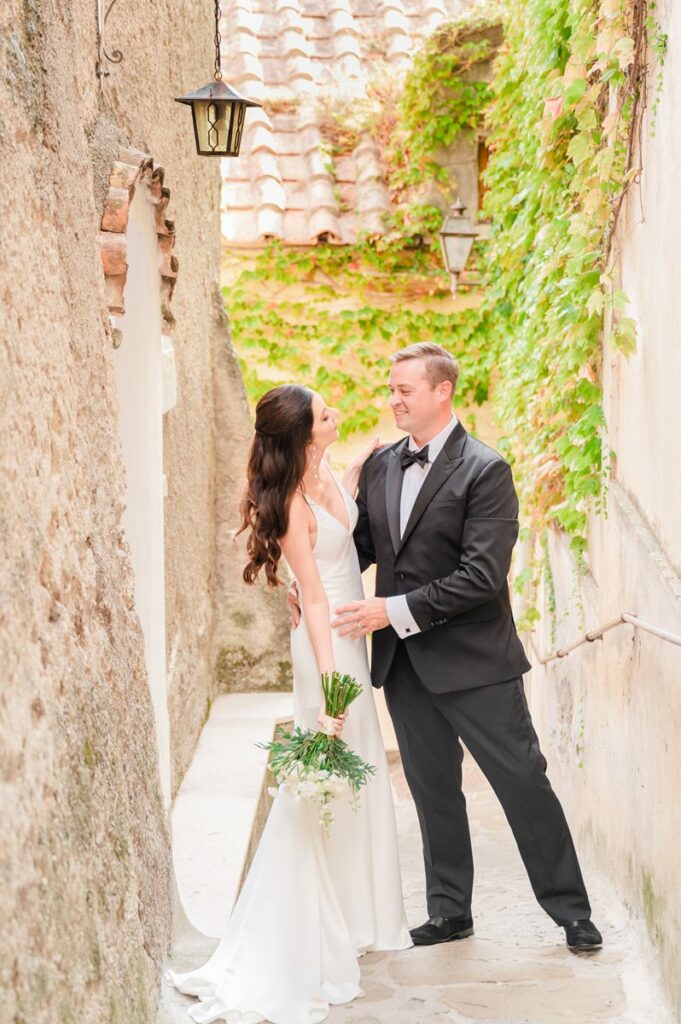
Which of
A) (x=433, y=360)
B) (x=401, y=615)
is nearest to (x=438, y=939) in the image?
(x=401, y=615)

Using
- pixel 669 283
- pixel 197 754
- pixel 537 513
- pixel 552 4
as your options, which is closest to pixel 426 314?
pixel 537 513

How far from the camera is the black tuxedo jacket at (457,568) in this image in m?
3.79

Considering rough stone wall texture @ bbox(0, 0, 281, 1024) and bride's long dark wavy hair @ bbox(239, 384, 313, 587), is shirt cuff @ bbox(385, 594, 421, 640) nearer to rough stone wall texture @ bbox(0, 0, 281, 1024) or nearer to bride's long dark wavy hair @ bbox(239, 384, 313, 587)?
bride's long dark wavy hair @ bbox(239, 384, 313, 587)

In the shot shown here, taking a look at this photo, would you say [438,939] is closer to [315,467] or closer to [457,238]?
[315,467]

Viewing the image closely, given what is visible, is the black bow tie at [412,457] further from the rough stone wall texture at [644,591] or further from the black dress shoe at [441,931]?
the black dress shoe at [441,931]

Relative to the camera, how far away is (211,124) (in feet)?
14.5

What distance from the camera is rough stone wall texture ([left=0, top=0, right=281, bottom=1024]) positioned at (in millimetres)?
1781

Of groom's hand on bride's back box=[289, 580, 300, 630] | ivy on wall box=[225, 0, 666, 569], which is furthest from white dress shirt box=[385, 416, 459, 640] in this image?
ivy on wall box=[225, 0, 666, 569]

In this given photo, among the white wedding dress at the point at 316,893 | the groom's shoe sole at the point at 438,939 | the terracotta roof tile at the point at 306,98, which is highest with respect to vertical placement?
the terracotta roof tile at the point at 306,98

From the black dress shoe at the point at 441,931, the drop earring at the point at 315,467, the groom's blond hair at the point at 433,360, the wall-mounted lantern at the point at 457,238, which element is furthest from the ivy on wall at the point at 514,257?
the black dress shoe at the point at 441,931

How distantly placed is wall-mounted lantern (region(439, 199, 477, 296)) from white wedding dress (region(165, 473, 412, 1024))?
4.54 meters

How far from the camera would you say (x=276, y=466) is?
3.63 metres

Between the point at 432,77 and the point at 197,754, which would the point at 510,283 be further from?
the point at 197,754

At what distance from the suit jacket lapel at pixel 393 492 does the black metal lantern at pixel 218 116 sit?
1304mm
